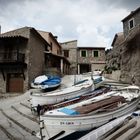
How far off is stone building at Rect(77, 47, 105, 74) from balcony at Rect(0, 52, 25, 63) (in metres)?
17.7

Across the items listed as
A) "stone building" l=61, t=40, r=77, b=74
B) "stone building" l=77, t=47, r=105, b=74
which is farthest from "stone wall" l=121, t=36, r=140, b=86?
"stone building" l=61, t=40, r=77, b=74

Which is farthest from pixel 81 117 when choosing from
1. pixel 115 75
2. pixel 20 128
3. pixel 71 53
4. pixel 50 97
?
pixel 71 53

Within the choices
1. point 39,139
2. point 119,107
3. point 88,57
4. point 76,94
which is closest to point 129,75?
point 76,94

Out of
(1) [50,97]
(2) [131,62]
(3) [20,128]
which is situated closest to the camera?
(3) [20,128]

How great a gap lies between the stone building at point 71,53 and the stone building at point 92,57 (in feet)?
2.40

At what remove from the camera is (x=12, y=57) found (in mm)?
18344

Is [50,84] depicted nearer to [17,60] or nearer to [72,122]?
[17,60]

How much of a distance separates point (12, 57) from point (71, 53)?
1737 centimetres

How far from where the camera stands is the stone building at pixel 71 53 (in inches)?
1359

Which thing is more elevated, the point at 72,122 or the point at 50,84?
the point at 50,84

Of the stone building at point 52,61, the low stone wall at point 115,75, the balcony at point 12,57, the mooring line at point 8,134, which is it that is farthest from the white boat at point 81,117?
the stone building at point 52,61

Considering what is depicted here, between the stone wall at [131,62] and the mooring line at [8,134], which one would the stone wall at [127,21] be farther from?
the mooring line at [8,134]

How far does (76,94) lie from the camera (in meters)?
10.6

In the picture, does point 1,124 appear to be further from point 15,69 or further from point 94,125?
point 15,69
